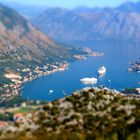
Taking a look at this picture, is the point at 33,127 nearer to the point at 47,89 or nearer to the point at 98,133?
the point at 98,133

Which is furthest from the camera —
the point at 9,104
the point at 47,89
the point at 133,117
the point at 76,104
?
the point at 47,89

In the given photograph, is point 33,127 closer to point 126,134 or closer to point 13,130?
point 13,130

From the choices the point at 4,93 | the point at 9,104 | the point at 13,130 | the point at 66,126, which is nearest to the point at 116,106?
the point at 66,126

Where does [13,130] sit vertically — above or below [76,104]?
below

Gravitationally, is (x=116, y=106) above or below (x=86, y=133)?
above

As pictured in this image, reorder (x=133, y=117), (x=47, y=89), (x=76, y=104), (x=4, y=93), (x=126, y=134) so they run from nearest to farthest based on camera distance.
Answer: (x=126, y=134), (x=133, y=117), (x=76, y=104), (x=4, y=93), (x=47, y=89)

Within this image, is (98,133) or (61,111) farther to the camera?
(61,111)

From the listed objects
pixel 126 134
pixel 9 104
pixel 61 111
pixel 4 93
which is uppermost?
pixel 4 93

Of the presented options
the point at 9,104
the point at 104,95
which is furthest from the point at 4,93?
the point at 104,95

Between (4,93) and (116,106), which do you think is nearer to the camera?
(116,106)
